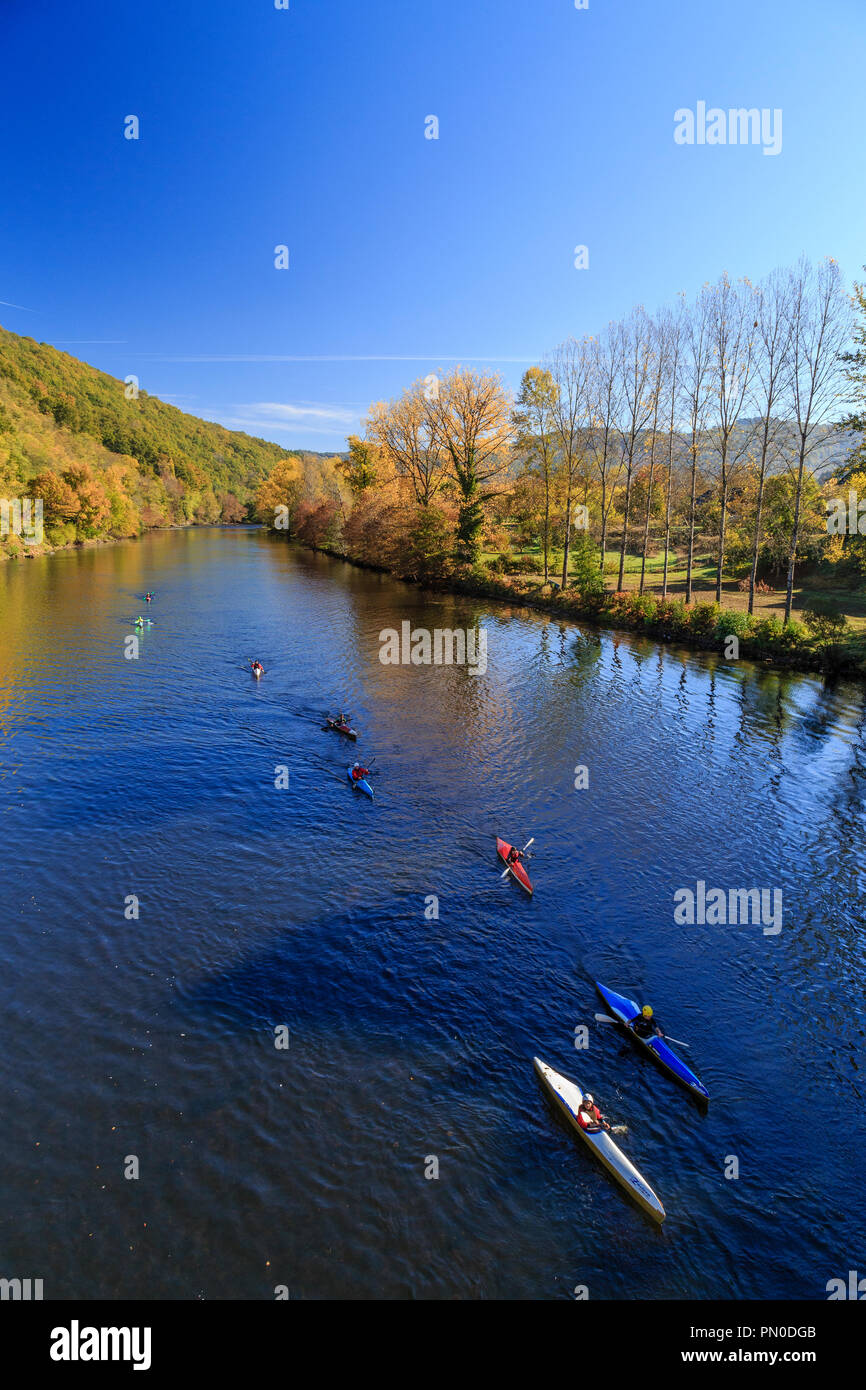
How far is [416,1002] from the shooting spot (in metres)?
16.0

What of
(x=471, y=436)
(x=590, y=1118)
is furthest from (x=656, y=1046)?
(x=471, y=436)

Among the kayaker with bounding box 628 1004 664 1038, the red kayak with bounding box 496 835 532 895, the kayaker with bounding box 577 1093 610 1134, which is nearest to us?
the kayaker with bounding box 577 1093 610 1134

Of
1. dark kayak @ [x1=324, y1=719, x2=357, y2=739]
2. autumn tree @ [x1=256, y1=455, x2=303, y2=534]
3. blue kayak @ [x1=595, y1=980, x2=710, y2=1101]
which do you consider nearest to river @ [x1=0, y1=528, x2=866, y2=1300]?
blue kayak @ [x1=595, y1=980, x2=710, y2=1101]

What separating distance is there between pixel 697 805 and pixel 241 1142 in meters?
20.5

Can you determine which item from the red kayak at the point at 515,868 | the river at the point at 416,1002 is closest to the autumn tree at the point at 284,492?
the river at the point at 416,1002

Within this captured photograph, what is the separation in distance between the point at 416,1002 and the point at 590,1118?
5.05m

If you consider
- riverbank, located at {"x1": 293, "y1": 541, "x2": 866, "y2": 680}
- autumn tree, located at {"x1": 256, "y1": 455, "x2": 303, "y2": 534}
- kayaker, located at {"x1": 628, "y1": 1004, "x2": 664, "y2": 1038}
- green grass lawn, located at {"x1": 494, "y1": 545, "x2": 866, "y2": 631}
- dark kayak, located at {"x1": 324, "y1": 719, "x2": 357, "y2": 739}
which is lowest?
kayaker, located at {"x1": 628, "y1": 1004, "x2": 664, "y2": 1038}

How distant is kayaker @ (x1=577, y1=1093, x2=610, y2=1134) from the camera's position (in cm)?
1235

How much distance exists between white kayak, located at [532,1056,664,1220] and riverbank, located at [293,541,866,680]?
121 ft

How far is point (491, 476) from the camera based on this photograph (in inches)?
2972

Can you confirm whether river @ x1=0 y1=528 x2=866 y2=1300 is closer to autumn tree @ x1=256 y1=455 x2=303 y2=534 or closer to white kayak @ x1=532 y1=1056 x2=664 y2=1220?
white kayak @ x1=532 y1=1056 x2=664 y2=1220

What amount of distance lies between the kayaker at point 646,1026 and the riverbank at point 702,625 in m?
34.5
